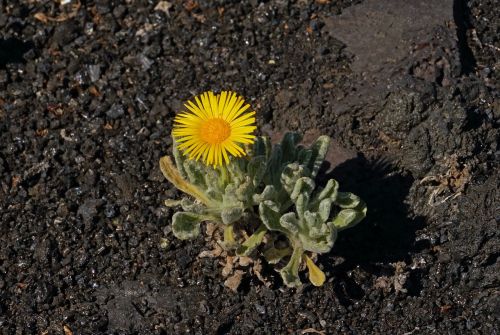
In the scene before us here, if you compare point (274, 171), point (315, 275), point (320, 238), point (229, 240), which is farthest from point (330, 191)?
point (229, 240)

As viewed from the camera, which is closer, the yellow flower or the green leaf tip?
the yellow flower

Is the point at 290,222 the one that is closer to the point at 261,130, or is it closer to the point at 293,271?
the point at 293,271

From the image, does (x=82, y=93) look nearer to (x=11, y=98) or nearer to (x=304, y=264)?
(x=11, y=98)

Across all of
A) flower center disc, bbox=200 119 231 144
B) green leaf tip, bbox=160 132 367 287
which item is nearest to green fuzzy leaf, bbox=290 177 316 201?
green leaf tip, bbox=160 132 367 287

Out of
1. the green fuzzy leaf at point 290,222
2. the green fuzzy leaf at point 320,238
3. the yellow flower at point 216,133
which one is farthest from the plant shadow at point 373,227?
the yellow flower at point 216,133

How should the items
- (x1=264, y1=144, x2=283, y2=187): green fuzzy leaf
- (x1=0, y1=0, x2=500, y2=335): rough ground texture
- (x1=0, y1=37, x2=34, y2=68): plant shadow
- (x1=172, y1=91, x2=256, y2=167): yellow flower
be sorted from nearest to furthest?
(x1=172, y1=91, x2=256, y2=167): yellow flower
(x1=264, y1=144, x2=283, y2=187): green fuzzy leaf
(x1=0, y1=0, x2=500, y2=335): rough ground texture
(x1=0, y1=37, x2=34, y2=68): plant shadow

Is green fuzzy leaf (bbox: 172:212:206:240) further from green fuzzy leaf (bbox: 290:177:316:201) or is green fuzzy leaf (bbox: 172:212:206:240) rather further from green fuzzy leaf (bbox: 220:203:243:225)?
green fuzzy leaf (bbox: 290:177:316:201)

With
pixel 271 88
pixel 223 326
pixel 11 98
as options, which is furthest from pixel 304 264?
pixel 11 98
